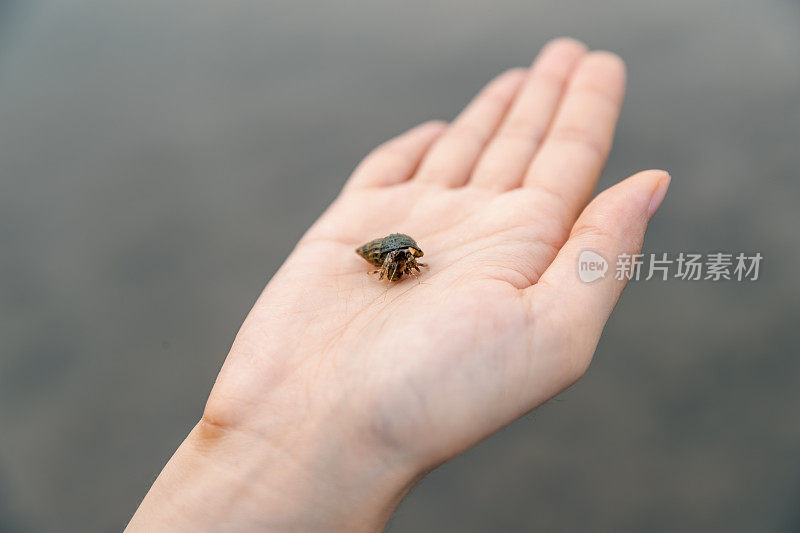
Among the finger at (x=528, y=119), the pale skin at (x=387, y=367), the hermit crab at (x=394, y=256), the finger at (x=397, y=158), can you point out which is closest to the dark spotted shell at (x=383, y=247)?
the hermit crab at (x=394, y=256)

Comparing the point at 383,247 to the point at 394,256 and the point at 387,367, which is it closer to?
the point at 394,256

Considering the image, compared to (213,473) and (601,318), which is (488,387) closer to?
(601,318)

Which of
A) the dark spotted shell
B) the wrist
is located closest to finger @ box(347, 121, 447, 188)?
the dark spotted shell

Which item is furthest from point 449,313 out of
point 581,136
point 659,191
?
point 581,136

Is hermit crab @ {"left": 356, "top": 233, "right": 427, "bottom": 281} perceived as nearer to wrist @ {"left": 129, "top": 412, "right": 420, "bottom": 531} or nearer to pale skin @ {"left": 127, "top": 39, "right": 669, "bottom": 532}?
pale skin @ {"left": 127, "top": 39, "right": 669, "bottom": 532}

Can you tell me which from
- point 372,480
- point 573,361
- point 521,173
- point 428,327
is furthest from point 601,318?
point 521,173
